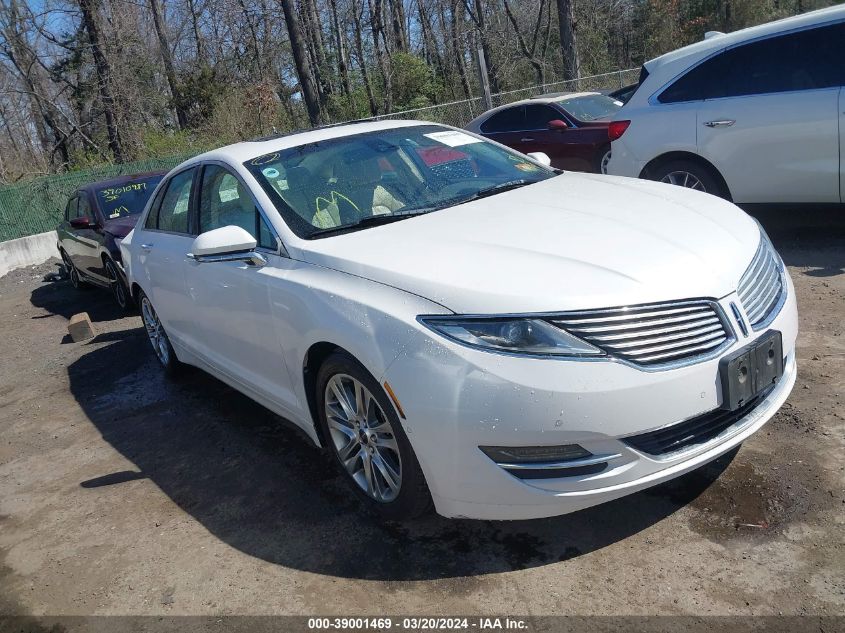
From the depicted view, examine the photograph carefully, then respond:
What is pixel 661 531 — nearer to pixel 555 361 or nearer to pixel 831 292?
pixel 555 361

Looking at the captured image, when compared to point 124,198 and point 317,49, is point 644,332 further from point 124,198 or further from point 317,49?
point 317,49

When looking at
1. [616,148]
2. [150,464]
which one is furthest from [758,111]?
[150,464]

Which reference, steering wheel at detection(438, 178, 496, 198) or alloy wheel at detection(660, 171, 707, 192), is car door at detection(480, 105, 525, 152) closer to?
alloy wheel at detection(660, 171, 707, 192)

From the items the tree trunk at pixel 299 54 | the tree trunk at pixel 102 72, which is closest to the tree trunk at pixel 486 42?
the tree trunk at pixel 299 54

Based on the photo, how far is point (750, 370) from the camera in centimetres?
291

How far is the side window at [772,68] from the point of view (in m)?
6.16

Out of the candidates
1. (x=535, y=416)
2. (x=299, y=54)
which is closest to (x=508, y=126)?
(x=535, y=416)

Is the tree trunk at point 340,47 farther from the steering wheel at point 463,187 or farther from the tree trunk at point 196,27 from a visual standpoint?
the steering wheel at point 463,187

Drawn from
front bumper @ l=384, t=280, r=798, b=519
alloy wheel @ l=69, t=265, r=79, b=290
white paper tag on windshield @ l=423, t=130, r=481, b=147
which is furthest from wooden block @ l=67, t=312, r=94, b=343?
front bumper @ l=384, t=280, r=798, b=519

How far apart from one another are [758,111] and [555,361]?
478 cm

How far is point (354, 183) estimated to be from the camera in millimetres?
4137

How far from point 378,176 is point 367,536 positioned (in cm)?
191

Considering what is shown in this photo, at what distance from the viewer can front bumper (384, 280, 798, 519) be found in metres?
2.69

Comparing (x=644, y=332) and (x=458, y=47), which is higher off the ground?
(x=458, y=47)
